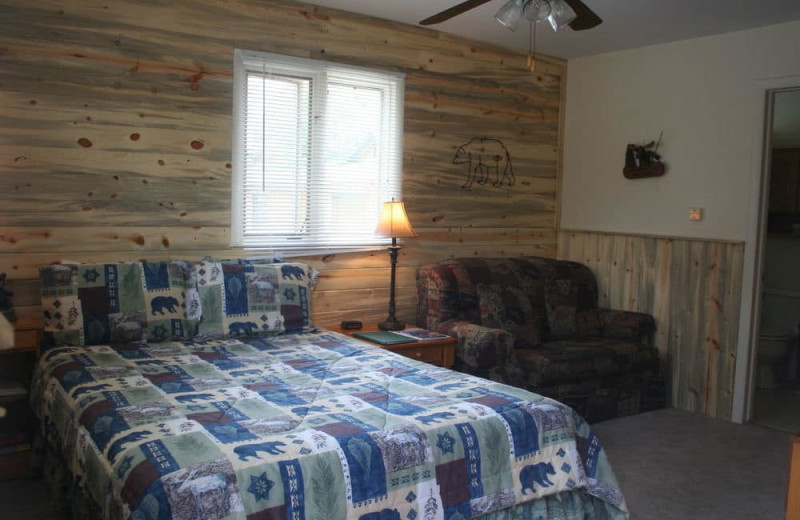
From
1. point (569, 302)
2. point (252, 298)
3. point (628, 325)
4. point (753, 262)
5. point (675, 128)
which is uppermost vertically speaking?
point (675, 128)

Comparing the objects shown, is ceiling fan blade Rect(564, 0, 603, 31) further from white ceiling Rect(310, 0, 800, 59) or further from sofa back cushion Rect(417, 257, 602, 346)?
sofa back cushion Rect(417, 257, 602, 346)

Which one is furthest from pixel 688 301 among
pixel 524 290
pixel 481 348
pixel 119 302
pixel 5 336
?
pixel 5 336

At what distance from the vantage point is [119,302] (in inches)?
139

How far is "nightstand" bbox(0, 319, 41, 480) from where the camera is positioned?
331cm

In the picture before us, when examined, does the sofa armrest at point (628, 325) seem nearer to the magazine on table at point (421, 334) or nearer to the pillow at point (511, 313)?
the pillow at point (511, 313)

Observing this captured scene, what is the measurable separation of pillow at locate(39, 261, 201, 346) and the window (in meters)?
0.65

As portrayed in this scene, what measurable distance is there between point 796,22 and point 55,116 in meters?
4.27

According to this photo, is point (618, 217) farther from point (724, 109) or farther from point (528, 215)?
point (724, 109)

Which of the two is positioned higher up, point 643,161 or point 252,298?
point 643,161

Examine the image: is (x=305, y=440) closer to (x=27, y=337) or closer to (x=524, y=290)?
(x=27, y=337)

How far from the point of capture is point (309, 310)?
4.07 metres

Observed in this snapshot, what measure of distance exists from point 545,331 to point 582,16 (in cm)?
259

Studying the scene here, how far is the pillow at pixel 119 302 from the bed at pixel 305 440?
5 cm

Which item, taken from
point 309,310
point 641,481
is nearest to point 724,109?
point 641,481
